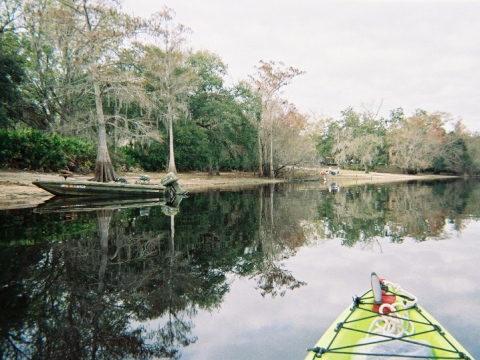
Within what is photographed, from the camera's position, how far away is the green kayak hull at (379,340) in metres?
3.02

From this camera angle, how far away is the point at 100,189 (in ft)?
53.6

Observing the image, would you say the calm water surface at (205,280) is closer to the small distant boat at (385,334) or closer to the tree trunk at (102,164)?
the small distant boat at (385,334)

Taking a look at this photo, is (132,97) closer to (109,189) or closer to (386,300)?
(109,189)

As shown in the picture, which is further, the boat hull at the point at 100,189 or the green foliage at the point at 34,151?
the green foliage at the point at 34,151

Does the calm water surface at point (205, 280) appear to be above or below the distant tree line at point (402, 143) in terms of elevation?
below

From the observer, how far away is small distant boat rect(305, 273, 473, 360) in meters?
3.05

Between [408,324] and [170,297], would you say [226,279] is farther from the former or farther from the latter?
[408,324]

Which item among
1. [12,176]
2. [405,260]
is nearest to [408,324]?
[405,260]

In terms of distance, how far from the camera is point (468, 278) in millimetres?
6031

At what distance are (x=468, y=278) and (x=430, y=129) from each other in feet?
196

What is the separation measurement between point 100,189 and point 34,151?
26.3 ft

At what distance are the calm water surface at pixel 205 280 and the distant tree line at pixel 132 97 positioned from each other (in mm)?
12126

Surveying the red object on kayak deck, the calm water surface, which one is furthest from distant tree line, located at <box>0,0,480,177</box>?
the red object on kayak deck

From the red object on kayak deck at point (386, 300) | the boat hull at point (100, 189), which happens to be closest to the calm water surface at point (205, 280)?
the red object on kayak deck at point (386, 300)
